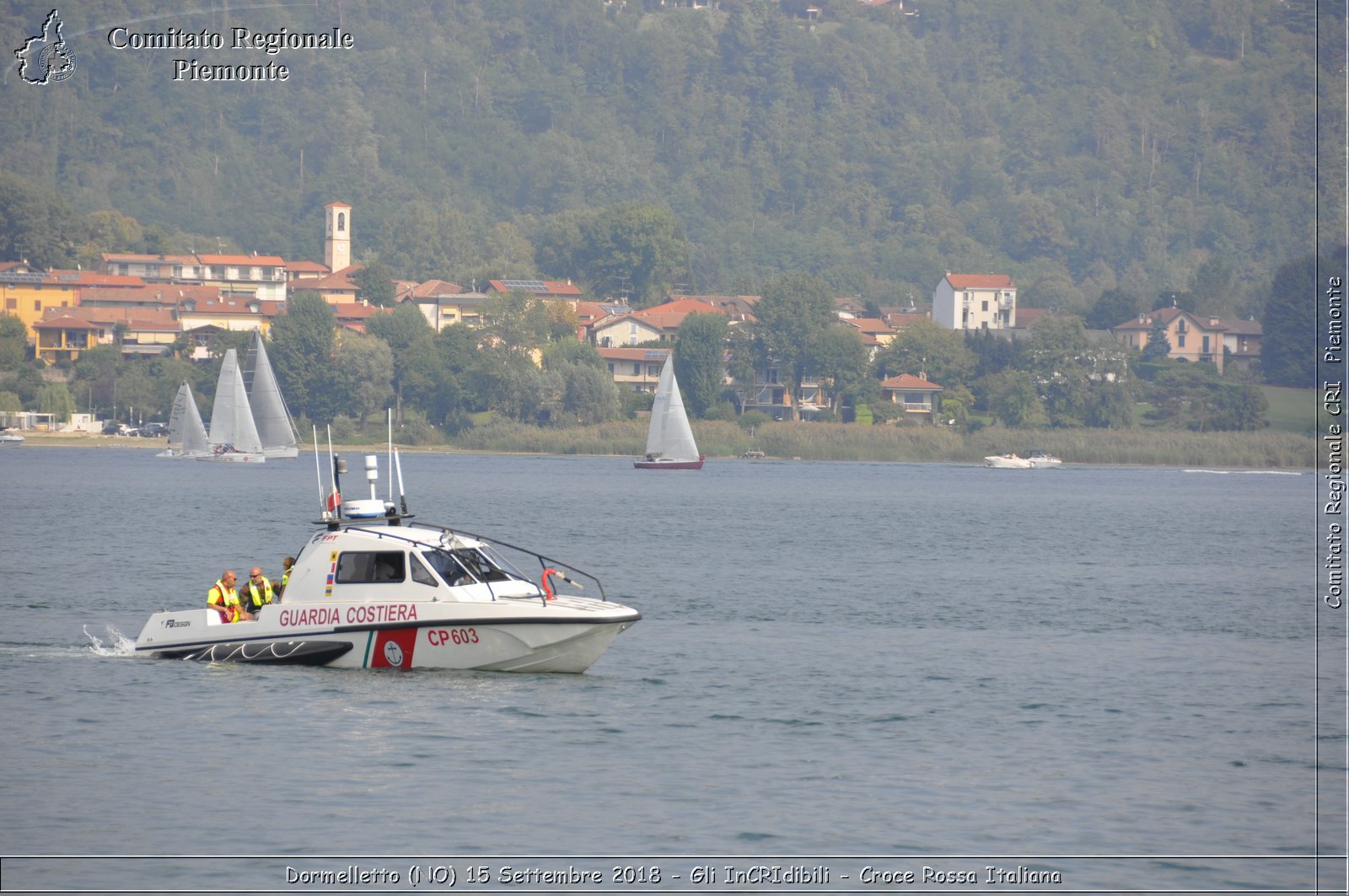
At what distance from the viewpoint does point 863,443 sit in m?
173

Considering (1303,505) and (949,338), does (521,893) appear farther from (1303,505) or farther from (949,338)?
(949,338)

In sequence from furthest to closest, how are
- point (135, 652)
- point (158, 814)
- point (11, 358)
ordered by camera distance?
point (11, 358), point (135, 652), point (158, 814)

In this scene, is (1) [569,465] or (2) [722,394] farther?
(2) [722,394]

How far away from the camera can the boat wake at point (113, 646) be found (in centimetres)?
3509

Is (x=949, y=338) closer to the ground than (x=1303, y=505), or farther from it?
farther from it

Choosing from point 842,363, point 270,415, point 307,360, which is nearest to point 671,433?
point 270,415

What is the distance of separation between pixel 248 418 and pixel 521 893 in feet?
411

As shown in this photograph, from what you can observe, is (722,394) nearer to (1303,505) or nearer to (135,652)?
(1303,505)

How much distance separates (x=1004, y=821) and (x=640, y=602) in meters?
24.3

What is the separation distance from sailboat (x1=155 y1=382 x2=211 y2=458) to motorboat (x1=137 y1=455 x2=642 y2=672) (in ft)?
379

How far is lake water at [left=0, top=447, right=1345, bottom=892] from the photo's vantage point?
72.9 ft

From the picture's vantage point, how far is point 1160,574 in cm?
6228

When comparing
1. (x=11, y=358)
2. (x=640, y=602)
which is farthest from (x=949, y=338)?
(x=640, y=602)

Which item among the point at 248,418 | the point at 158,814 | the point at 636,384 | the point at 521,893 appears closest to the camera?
the point at 521,893
